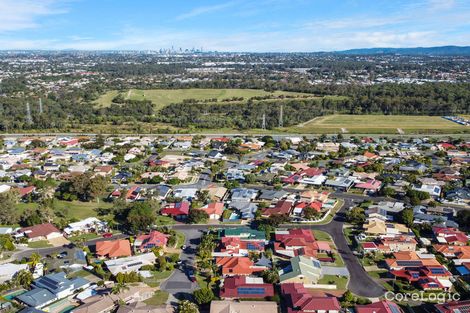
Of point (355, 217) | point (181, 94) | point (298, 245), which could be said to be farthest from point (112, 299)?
point (181, 94)

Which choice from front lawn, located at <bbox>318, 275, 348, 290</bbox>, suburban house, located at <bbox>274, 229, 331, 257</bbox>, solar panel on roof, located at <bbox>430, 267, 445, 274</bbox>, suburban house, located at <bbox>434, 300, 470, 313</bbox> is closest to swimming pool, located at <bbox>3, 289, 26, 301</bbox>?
suburban house, located at <bbox>274, 229, 331, 257</bbox>

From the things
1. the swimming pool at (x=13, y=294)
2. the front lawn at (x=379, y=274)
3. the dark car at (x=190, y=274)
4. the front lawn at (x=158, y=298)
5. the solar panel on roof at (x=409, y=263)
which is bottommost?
the front lawn at (x=379, y=274)

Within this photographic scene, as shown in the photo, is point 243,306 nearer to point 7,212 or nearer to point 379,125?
point 7,212

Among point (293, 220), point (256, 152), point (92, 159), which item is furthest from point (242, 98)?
point (293, 220)

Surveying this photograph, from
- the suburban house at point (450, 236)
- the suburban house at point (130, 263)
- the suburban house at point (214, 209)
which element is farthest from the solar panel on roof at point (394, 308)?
the suburban house at point (214, 209)

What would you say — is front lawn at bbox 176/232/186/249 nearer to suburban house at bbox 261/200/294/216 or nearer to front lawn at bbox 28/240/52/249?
suburban house at bbox 261/200/294/216

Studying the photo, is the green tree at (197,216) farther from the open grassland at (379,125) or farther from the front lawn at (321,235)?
the open grassland at (379,125)

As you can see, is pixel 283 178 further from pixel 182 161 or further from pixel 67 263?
pixel 67 263
